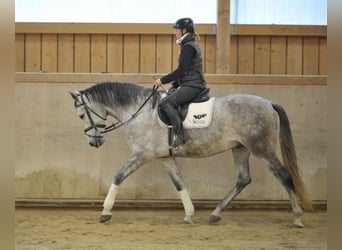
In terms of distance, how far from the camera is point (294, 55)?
6652mm

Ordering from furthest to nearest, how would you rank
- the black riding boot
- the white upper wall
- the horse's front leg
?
the white upper wall < the horse's front leg < the black riding boot

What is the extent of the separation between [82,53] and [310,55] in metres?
2.91

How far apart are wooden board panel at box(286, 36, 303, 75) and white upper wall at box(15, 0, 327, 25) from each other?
23 centimetres

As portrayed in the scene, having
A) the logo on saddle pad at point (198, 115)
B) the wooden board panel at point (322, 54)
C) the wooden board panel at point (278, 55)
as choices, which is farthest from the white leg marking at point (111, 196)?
the wooden board panel at point (322, 54)

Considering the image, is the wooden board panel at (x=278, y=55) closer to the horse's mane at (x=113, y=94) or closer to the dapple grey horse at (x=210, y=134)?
the dapple grey horse at (x=210, y=134)

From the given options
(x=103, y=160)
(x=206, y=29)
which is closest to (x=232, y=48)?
(x=206, y=29)

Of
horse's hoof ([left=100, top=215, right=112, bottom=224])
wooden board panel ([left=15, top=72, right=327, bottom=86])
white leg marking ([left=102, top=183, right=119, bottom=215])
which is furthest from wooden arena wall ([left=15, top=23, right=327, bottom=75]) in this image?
horse's hoof ([left=100, top=215, right=112, bottom=224])

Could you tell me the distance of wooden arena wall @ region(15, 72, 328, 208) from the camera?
20.3 feet

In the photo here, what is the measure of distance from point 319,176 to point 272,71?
146 cm

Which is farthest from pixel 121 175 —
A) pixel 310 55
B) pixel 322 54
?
pixel 322 54

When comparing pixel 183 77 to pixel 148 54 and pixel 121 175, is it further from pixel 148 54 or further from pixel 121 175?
pixel 148 54

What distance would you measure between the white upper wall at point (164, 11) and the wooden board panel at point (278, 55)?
235 millimetres

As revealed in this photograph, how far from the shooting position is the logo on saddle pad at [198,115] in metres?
5.17

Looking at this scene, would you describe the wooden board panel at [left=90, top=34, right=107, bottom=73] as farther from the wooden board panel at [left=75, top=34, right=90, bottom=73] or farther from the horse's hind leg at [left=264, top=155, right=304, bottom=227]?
the horse's hind leg at [left=264, top=155, right=304, bottom=227]
